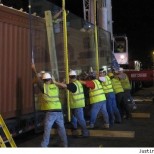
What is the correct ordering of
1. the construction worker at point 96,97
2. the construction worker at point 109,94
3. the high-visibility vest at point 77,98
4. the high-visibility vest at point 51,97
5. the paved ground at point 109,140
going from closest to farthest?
the high-visibility vest at point 51,97, the paved ground at point 109,140, the high-visibility vest at point 77,98, the construction worker at point 96,97, the construction worker at point 109,94

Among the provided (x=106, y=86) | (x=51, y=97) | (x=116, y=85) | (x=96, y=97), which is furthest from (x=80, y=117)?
(x=116, y=85)

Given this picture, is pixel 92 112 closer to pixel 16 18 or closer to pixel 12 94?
pixel 12 94

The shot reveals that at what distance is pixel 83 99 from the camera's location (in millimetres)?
9453

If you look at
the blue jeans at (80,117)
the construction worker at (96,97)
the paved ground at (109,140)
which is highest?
the construction worker at (96,97)

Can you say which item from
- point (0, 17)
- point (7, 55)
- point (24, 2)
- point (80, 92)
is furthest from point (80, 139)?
point (24, 2)

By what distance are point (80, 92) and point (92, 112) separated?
1.63 meters

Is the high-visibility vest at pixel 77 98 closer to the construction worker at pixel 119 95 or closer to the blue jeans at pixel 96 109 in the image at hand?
the blue jeans at pixel 96 109

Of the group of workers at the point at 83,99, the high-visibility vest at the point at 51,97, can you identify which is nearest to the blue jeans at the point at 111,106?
the group of workers at the point at 83,99

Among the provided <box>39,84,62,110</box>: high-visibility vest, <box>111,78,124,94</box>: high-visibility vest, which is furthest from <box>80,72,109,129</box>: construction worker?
<box>39,84,62,110</box>: high-visibility vest

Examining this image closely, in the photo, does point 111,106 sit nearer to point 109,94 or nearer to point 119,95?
point 109,94

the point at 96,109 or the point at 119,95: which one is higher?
the point at 119,95

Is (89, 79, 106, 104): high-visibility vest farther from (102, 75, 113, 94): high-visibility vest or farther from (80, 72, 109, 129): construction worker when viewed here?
(102, 75, 113, 94): high-visibility vest

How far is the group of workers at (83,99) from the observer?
7.93 metres

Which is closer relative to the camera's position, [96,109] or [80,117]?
[80,117]
